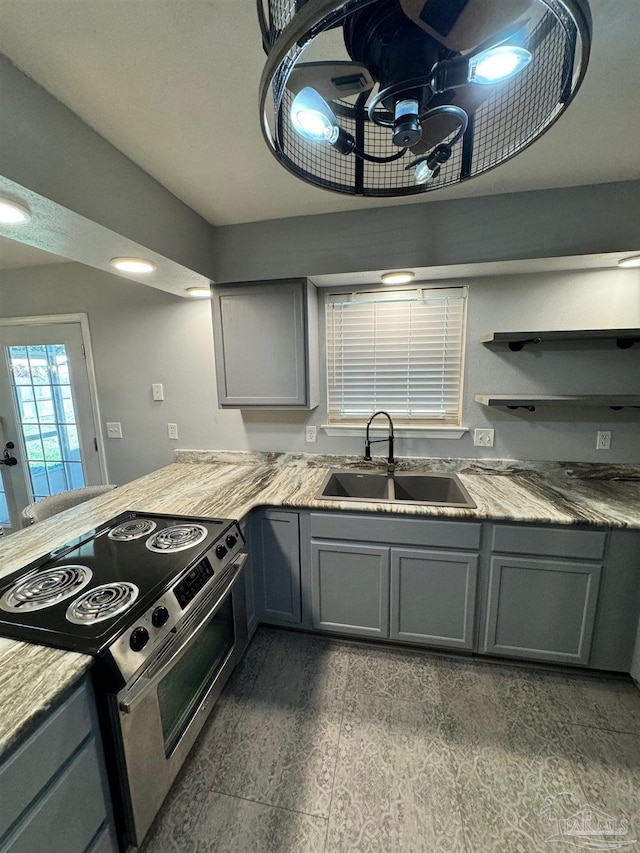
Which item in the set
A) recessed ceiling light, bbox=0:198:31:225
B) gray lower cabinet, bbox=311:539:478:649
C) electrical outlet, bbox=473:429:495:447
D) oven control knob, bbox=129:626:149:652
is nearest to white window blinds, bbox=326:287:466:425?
electrical outlet, bbox=473:429:495:447

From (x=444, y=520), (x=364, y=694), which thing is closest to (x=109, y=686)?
(x=364, y=694)

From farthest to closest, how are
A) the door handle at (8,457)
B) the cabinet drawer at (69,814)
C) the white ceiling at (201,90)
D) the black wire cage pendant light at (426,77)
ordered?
the door handle at (8,457)
the white ceiling at (201,90)
the cabinet drawer at (69,814)
the black wire cage pendant light at (426,77)

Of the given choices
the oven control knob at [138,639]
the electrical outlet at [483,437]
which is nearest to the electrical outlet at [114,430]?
the oven control knob at [138,639]

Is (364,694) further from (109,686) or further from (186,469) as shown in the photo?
(186,469)

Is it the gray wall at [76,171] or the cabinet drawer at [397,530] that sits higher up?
the gray wall at [76,171]

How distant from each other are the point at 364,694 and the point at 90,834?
110cm

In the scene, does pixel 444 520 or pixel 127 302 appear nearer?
pixel 444 520

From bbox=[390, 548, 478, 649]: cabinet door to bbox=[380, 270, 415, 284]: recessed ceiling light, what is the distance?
1545 millimetres

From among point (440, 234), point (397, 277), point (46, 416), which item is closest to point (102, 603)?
point (397, 277)

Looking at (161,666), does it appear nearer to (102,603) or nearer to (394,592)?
(102,603)

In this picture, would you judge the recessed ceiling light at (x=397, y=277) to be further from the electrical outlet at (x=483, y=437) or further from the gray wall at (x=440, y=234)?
the electrical outlet at (x=483, y=437)

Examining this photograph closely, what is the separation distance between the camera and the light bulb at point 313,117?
61cm

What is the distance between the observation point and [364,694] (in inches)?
62.7

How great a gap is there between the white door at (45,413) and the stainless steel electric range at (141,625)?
1.50 metres
